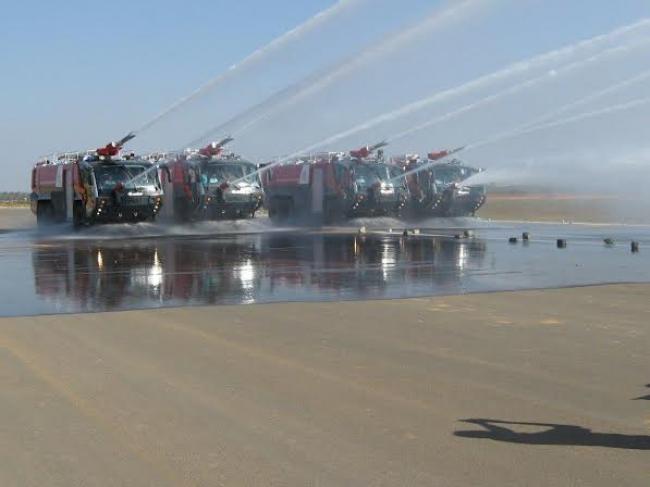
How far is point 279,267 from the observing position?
18047mm

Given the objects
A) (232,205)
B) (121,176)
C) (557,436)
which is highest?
(121,176)

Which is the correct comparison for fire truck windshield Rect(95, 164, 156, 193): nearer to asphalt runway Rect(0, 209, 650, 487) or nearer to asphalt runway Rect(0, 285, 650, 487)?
asphalt runway Rect(0, 209, 650, 487)

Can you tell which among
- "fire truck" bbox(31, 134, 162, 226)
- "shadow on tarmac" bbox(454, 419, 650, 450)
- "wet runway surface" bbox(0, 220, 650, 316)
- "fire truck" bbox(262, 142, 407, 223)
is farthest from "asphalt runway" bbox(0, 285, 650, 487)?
"fire truck" bbox(262, 142, 407, 223)

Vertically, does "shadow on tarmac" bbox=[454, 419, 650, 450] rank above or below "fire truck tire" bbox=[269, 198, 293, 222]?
below

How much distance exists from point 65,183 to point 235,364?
85.4ft

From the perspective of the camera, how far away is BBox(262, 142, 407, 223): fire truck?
36125 millimetres

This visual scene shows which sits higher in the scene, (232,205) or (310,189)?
(310,189)

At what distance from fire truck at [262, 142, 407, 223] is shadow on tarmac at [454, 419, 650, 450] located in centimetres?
2955

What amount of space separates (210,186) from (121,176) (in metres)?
3.77

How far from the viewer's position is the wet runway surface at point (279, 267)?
44.2ft

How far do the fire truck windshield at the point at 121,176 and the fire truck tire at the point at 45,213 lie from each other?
16.4ft

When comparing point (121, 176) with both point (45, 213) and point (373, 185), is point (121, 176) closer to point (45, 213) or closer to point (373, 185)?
point (45, 213)

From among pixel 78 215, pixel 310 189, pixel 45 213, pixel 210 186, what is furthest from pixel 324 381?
pixel 310 189

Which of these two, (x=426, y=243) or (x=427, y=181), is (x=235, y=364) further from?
(x=427, y=181)
